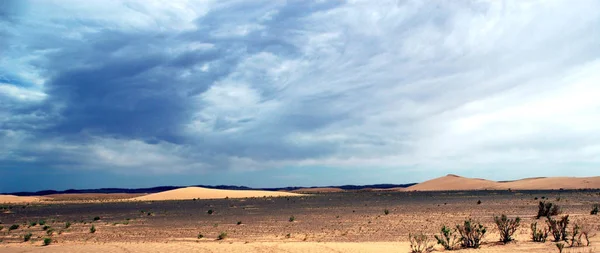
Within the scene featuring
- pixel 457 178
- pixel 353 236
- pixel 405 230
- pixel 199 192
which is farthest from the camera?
pixel 457 178

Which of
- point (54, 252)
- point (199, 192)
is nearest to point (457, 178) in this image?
point (199, 192)

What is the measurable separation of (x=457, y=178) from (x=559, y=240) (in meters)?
178

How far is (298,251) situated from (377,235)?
23.7 ft

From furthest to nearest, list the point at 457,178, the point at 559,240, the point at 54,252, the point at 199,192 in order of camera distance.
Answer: the point at 457,178
the point at 199,192
the point at 54,252
the point at 559,240

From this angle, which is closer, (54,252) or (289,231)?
(54,252)

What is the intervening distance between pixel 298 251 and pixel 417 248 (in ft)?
14.3

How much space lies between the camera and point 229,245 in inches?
758

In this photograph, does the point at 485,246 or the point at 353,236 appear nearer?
the point at 485,246

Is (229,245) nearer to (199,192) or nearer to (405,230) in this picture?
(405,230)

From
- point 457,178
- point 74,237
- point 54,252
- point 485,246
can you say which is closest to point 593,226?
point 485,246

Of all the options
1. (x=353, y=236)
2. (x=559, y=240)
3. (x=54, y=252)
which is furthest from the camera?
(x=353, y=236)

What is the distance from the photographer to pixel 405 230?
2456 centimetres

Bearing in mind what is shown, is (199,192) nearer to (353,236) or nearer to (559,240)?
(353,236)

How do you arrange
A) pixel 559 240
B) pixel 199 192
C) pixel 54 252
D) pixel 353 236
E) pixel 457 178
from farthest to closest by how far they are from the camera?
pixel 457 178, pixel 199 192, pixel 353 236, pixel 54 252, pixel 559 240
